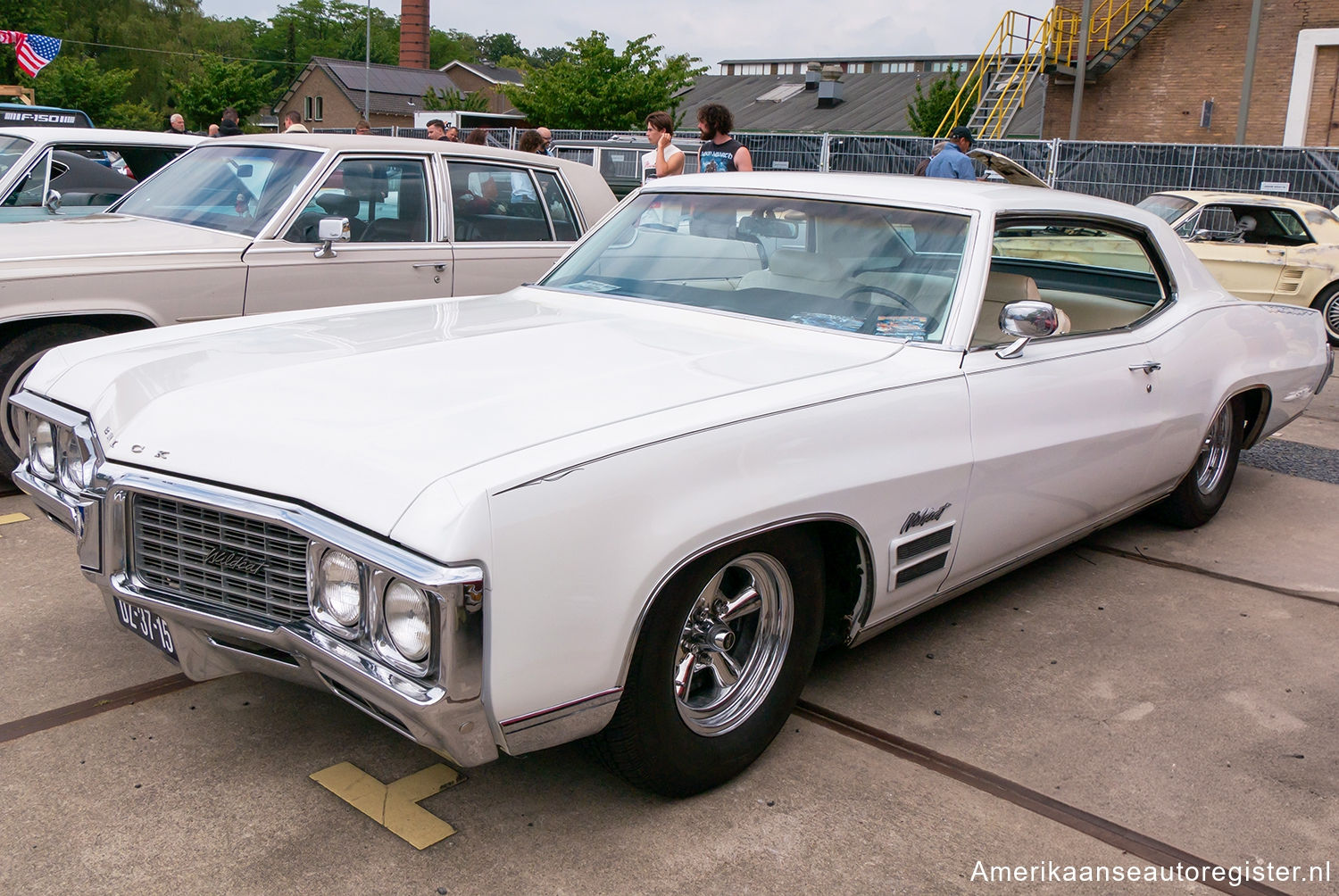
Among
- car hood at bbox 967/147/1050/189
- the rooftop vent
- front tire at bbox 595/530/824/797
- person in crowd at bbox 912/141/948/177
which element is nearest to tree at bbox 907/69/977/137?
the rooftop vent

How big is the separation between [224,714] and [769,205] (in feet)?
7.90

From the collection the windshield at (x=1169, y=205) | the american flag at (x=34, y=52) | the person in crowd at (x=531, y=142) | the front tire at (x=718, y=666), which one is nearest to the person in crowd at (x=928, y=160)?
the windshield at (x=1169, y=205)

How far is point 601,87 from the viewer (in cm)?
3584

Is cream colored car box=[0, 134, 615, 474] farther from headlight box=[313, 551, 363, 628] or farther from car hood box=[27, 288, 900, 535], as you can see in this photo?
headlight box=[313, 551, 363, 628]

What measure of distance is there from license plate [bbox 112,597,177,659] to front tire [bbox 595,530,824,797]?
3.45 ft

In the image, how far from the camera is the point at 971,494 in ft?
11.2

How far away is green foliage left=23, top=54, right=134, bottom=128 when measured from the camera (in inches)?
1542

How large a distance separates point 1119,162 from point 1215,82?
10305mm

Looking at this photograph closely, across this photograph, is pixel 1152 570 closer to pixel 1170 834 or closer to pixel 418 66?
pixel 1170 834

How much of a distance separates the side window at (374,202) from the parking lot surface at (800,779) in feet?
8.22

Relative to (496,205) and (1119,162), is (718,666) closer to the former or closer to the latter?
(496,205)

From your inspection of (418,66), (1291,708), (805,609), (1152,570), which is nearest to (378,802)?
(805,609)

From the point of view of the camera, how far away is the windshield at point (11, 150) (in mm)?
7172

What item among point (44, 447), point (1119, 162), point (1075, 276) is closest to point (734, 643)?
point (44, 447)
